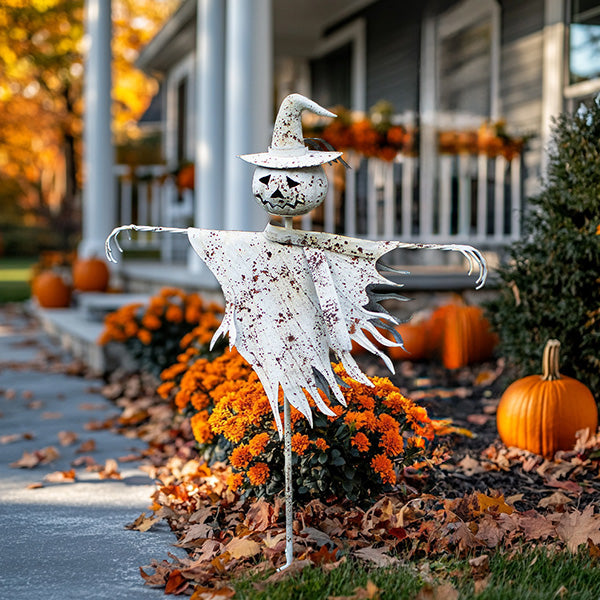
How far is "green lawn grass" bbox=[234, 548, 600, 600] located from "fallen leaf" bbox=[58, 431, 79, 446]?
7.04ft

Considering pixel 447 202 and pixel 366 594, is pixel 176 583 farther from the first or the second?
pixel 447 202

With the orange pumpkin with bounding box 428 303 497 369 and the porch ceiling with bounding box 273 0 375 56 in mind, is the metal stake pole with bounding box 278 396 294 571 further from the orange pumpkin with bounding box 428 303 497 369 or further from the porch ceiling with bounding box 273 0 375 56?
the porch ceiling with bounding box 273 0 375 56

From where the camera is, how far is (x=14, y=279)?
16.2 meters

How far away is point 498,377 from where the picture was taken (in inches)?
212

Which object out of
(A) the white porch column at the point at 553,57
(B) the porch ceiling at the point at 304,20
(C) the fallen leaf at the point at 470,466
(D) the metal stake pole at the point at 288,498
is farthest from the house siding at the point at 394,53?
(D) the metal stake pole at the point at 288,498

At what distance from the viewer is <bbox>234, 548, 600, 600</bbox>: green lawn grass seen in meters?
2.12

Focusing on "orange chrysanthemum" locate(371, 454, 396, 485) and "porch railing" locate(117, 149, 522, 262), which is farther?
"porch railing" locate(117, 149, 522, 262)

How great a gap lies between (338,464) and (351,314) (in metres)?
0.64

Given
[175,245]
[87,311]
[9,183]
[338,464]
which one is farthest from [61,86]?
[338,464]

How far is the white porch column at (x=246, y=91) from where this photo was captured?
5.79 metres

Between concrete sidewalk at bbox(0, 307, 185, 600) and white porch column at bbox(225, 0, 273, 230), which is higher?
white porch column at bbox(225, 0, 273, 230)

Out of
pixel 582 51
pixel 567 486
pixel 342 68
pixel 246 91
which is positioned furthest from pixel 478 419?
pixel 342 68

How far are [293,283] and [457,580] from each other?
38.4 inches

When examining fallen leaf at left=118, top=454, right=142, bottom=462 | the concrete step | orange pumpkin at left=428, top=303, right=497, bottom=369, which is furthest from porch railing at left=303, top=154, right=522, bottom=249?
fallen leaf at left=118, top=454, right=142, bottom=462
